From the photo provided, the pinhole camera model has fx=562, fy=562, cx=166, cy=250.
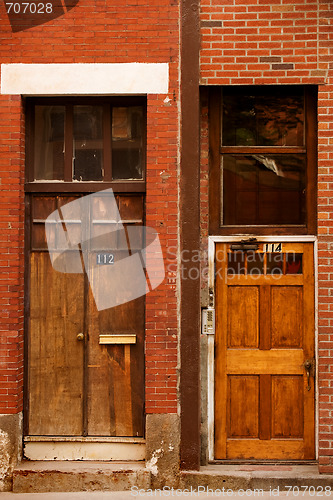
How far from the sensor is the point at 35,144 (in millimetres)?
6059

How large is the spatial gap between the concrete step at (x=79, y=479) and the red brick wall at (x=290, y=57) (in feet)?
6.85

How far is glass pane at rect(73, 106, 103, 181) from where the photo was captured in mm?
6031

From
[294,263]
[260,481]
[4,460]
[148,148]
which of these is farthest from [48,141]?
[260,481]

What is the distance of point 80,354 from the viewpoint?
5.95 metres

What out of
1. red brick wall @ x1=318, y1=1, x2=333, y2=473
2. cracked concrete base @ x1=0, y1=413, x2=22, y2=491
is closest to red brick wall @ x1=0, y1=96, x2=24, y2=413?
cracked concrete base @ x1=0, y1=413, x2=22, y2=491

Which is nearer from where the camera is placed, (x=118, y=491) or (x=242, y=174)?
(x=118, y=491)

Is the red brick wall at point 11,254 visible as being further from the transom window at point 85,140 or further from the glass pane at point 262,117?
the glass pane at point 262,117

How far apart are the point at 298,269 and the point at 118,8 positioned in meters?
3.29

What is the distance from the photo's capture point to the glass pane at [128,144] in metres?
6.03

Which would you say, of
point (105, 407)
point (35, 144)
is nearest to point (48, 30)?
point (35, 144)

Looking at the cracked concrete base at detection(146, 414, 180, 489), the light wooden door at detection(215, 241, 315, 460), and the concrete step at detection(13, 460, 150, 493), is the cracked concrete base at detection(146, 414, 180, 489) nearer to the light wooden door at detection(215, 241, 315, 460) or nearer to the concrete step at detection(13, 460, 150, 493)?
the concrete step at detection(13, 460, 150, 493)

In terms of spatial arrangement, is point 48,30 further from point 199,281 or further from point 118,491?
point 118,491

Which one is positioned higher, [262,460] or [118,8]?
[118,8]

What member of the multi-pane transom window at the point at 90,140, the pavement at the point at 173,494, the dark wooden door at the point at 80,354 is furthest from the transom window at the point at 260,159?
the pavement at the point at 173,494
